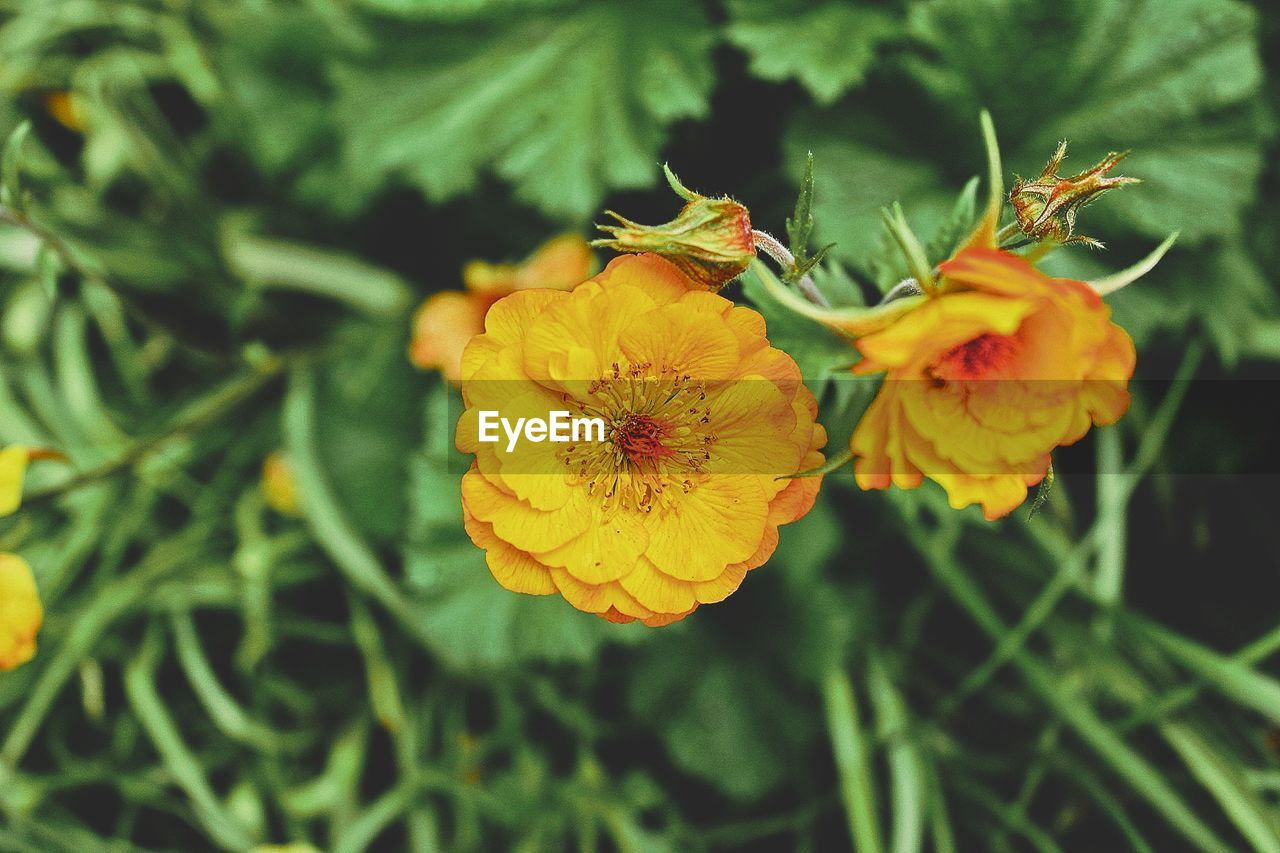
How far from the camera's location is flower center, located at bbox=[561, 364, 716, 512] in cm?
56

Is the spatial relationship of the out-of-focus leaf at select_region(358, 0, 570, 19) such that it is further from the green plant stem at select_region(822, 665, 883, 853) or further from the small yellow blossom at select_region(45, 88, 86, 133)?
the green plant stem at select_region(822, 665, 883, 853)

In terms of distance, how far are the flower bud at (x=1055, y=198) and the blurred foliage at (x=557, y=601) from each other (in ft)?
1.37

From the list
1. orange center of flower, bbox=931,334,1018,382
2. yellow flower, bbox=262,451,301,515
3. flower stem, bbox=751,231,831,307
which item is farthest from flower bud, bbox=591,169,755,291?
yellow flower, bbox=262,451,301,515

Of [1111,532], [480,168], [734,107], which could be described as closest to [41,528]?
[480,168]

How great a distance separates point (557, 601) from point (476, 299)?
1.15 ft

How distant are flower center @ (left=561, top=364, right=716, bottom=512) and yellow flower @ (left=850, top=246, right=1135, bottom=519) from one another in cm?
13

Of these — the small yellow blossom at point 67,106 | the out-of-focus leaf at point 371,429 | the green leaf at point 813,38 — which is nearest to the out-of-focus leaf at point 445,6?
the green leaf at point 813,38

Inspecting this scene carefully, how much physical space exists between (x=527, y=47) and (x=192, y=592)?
799mm

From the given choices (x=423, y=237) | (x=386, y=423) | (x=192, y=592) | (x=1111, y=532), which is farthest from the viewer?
(x=423, y=237)

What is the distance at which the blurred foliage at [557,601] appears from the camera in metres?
0.96

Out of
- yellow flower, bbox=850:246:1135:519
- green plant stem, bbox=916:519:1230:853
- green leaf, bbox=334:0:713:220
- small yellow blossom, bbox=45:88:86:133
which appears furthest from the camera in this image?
small yellow blossom, bbox=45:88:86:133

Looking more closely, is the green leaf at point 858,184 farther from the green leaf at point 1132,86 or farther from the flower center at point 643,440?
the flower center at point 643,440

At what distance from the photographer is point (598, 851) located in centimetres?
114

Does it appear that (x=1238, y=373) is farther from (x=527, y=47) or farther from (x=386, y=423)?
(x=386, y=423)
